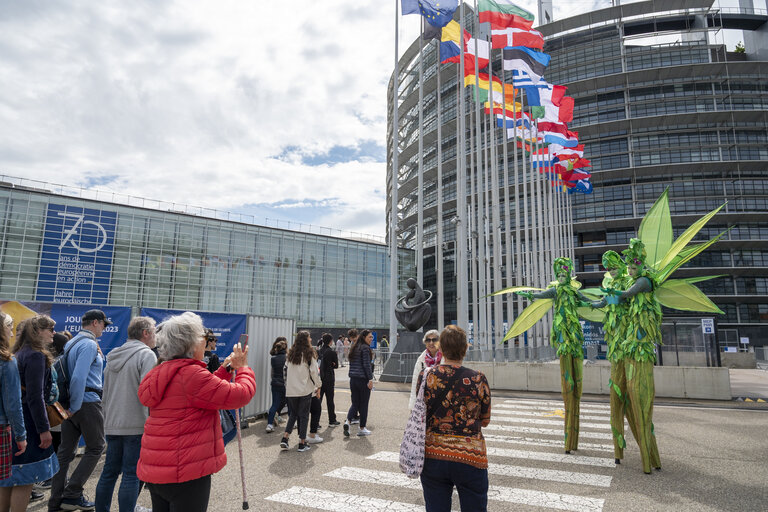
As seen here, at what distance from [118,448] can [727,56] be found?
2820 inches

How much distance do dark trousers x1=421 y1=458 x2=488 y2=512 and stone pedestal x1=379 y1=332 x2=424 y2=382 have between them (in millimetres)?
14349

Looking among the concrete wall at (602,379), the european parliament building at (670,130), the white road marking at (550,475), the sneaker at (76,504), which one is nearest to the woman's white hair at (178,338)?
the sneaker at (76,504)

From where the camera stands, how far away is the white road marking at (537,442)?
25.7 ft

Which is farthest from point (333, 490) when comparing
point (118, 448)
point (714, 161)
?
point (714, 161)

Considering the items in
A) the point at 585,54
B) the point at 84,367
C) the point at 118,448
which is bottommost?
the point at 118,448

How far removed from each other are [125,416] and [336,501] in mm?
2391

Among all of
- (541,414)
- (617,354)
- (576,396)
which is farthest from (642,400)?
(541,414)

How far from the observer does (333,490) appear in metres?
5.50

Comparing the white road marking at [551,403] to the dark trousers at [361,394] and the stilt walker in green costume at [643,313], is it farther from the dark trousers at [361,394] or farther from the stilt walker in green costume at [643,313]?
the dark trousers at [361,394]

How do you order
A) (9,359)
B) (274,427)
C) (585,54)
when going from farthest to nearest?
(585,54) < (274,427) < (9,359)

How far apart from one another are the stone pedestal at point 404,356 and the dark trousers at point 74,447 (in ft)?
43.5

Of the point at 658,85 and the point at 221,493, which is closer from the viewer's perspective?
the point at 221,493

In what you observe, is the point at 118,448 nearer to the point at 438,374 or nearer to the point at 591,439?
the point at 438,374

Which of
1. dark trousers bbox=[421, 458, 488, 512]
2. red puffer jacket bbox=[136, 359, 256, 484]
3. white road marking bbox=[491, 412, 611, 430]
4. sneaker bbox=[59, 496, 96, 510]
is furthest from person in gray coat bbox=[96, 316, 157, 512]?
white road marking bbox=[491, 412, 611, 430]
